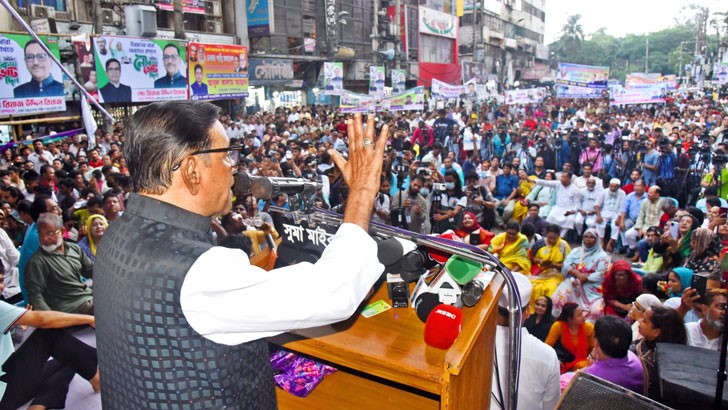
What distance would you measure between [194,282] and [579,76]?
69.9 feet

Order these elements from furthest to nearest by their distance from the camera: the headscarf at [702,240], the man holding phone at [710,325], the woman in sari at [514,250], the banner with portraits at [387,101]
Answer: the banner with portraits at [387,101]
the woman in sari at [514,250]
the headscarf at [702,240]
the man holding phone at [710,325]

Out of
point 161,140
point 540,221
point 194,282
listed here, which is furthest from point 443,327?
point 540,221

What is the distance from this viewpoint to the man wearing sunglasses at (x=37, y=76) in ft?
34.0

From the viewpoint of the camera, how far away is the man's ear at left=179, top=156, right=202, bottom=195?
1243 millimetres

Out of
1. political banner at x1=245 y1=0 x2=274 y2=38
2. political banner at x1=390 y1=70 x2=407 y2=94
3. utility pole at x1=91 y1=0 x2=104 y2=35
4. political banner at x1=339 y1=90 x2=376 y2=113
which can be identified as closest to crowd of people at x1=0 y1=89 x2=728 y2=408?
political banner at x1=339 y1=90 x2=376 y2=113

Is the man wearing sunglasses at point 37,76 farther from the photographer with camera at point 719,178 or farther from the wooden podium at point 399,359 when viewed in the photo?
the photographer with camera at point 719,178

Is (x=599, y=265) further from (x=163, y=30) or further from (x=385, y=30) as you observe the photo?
(x=385, y=30)

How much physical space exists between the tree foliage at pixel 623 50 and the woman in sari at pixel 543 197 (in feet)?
210

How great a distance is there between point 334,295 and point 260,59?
2036 centimetres

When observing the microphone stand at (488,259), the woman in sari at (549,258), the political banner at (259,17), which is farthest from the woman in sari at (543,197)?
the political banner at (259,17)

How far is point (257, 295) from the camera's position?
3.60 feet

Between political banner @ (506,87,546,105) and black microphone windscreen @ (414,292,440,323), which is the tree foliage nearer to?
political banner @ (506,87,546,105)

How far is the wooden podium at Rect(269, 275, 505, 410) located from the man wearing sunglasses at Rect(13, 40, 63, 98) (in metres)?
10.9

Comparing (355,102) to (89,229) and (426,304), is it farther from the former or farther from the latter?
(426,304)
